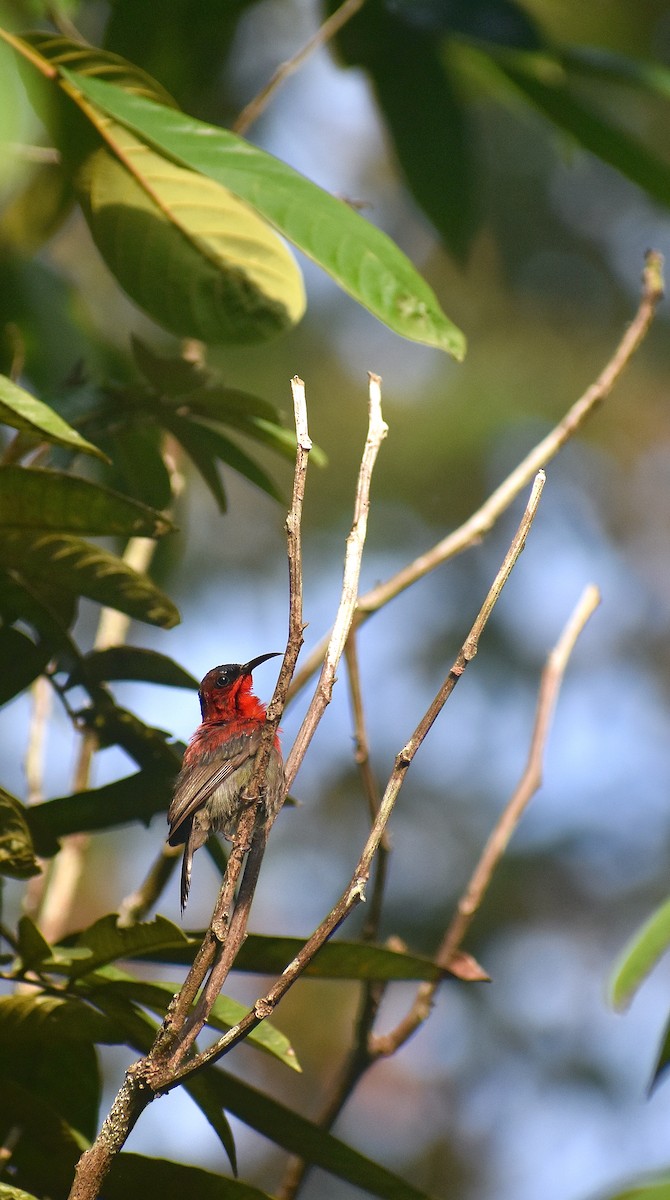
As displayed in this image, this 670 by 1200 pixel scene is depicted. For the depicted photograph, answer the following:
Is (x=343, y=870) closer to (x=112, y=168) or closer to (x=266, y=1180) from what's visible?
(x=266, y=1180)

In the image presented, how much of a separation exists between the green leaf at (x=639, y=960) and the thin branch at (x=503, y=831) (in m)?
0.30

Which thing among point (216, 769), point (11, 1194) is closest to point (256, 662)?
point (216, 769)

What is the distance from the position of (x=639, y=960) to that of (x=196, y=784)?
0.66 metres

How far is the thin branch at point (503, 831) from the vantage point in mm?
1888

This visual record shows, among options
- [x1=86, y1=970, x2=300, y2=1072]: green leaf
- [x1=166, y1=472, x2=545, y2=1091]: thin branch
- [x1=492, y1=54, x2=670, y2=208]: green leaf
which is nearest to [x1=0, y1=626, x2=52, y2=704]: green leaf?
[x1=86, y1=970, x2=300, y2=1072]: green leaf

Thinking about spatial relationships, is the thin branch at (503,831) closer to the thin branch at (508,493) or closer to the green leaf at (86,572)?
the thin branch at (508,493)

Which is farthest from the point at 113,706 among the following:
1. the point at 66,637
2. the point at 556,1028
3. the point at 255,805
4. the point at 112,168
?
the point at 556,1028

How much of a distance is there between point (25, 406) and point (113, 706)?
538 mm

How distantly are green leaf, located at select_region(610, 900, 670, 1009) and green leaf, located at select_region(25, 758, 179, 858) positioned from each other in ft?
2.23

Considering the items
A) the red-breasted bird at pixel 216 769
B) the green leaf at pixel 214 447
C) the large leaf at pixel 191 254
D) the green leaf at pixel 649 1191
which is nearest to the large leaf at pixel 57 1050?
the red-breasted bird at pixel 216 769

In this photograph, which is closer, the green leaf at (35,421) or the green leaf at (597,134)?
the green leaf at (35,421)

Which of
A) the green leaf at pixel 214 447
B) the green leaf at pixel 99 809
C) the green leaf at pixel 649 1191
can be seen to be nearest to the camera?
the green leaf at pixel 649 1191

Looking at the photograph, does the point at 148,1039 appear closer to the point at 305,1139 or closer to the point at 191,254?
the point at 305,1139

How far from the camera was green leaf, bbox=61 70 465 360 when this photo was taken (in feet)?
4.99
